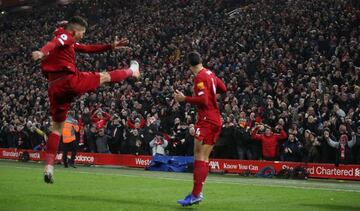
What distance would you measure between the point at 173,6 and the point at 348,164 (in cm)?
2119

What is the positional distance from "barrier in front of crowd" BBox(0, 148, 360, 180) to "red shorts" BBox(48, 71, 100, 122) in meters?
11.4

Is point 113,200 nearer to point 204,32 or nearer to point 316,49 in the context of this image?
point 316,49

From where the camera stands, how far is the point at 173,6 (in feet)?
128

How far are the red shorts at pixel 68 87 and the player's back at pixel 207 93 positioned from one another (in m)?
1.81

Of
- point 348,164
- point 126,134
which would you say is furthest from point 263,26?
point 348,164

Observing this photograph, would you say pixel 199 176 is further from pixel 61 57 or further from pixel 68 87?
pixel 61 57

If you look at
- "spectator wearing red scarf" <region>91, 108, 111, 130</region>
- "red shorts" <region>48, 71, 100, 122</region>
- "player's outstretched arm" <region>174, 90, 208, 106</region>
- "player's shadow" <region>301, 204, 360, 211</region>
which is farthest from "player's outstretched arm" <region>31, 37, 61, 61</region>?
"spectator wearing red scarf" <region>91, 108, 111, 130</region>

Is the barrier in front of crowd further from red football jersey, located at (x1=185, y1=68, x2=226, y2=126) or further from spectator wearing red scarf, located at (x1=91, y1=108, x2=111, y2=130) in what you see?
red football jersey, located at (x1=185, y1=68, x2=226, y2=126)

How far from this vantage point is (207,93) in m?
11.1

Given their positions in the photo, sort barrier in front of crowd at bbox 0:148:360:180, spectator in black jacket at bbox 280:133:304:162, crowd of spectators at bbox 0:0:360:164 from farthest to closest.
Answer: crowd of spectators at bbox 0:0:360:164 → spectator in black jacket at bbox 280:133:304:162 → barrier in front of crowd at bbox 0:148:360:180

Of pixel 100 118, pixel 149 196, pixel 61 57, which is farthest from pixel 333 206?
pixel 100 118

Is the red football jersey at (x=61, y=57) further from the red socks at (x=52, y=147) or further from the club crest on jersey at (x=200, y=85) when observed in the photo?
the club crest on jersey at (x=200, y=85)

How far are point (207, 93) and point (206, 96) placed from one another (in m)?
0.08

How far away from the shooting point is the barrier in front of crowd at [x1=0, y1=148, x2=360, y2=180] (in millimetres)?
20033
